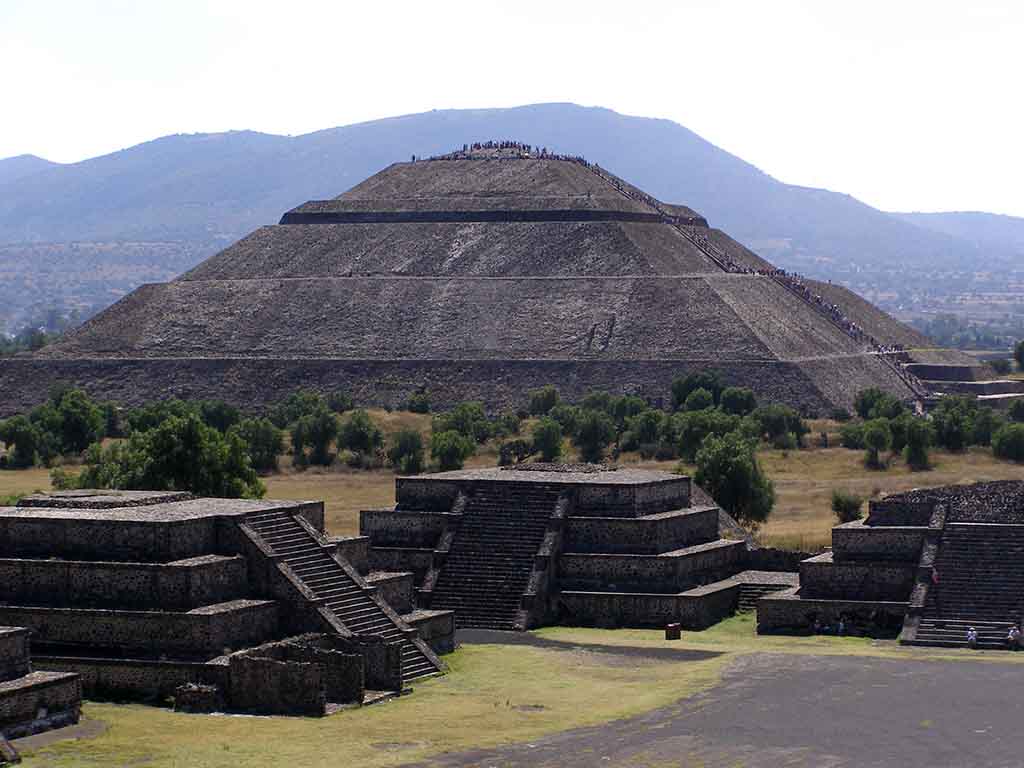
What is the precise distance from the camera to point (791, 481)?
8306 cm

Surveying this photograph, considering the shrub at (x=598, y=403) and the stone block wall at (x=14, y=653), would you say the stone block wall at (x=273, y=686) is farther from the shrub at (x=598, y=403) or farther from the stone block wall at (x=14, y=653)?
the shrub at (x=598, y=403)

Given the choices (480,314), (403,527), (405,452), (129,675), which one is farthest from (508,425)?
(129,675)

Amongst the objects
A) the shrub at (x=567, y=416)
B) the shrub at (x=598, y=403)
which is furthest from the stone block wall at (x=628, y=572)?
the shrub at (x=598, y=403)

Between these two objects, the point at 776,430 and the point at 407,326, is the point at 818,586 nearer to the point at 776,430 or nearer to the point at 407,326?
the point at 776,430

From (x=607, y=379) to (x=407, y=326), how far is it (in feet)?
50.5

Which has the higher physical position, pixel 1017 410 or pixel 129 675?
pixel 1017 410

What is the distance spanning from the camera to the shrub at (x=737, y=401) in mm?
106188

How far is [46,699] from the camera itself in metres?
36.6

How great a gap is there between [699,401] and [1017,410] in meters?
19.5

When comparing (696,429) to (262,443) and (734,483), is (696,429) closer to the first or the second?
(262,443)

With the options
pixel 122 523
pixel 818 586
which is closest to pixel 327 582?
pixel 122 523

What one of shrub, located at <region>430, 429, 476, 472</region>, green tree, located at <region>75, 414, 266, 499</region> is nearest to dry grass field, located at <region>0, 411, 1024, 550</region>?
shrub, located at <region>430, 429, 476, 472</region>

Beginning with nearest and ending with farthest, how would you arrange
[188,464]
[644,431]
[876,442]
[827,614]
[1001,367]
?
[827,614]
[188,464]
[876,442]
[644,431]
[1001,367]

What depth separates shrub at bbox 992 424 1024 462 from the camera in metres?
89.8
